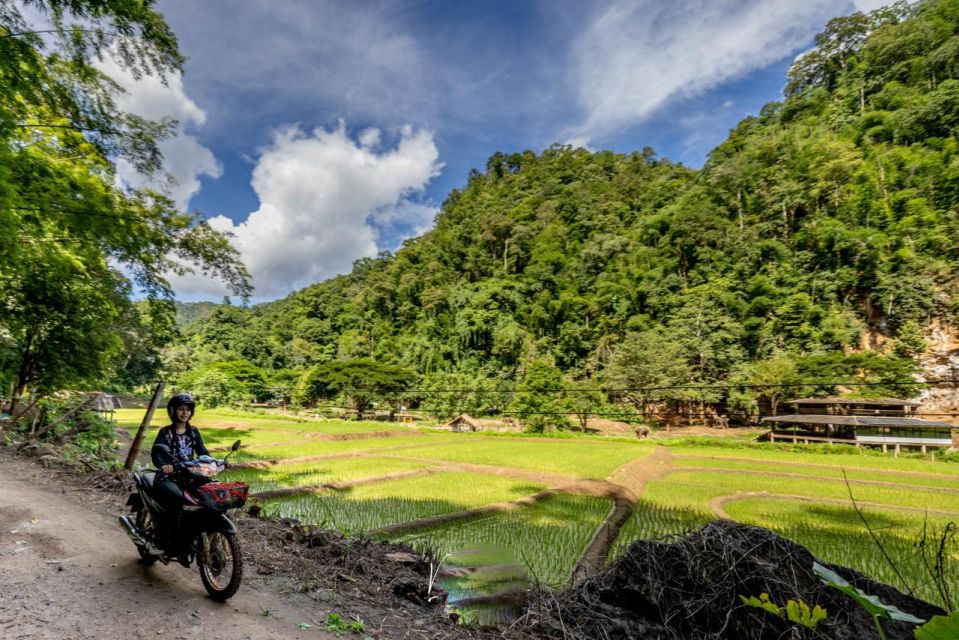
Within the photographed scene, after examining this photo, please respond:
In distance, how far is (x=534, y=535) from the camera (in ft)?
24.3

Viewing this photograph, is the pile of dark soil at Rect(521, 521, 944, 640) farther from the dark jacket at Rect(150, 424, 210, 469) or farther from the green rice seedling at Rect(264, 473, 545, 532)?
the green rice seedling at Rect(264, 473, 545, 532)

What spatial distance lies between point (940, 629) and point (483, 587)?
→ 13.7ft

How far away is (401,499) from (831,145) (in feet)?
178

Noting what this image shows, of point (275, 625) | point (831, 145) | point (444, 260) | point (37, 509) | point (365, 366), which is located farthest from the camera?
point (444, 260)

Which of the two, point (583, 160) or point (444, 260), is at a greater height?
point (583, 160)

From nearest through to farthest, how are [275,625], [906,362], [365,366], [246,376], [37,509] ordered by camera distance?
[275,625] < [37,509] < [906,362] < [365,366] < [246,376]

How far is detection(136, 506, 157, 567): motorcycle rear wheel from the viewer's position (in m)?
3.87

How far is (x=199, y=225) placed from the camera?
8258 mm

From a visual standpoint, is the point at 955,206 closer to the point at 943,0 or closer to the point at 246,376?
the point at 943,0

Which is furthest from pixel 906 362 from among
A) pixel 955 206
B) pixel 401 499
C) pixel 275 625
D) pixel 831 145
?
pixel 275 625

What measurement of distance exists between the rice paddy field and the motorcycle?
2167 millimetres

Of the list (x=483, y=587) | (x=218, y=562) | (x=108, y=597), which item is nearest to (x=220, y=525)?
(x=218, y=562)

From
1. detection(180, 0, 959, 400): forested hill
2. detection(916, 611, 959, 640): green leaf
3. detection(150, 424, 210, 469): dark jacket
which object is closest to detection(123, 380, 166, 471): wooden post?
detection(150, 424, 210, 469): dark jacket

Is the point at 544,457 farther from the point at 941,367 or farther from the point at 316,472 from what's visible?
the point at 941,367
